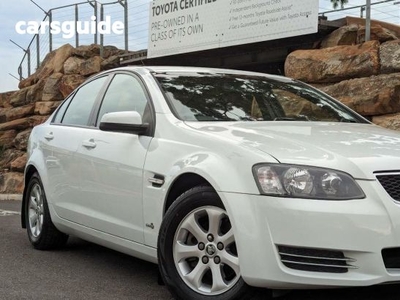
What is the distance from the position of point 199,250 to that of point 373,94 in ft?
18.0

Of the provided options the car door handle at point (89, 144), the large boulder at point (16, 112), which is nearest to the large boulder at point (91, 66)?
the large boulder at point (16, 112)

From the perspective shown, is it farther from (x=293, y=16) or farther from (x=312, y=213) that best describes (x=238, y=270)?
(x=293, y=16)

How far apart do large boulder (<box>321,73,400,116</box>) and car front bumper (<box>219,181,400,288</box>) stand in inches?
209

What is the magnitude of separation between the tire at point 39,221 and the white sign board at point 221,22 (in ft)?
16.1

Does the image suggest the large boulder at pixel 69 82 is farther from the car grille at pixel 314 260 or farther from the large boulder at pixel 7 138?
the car grille at pixel 314 260

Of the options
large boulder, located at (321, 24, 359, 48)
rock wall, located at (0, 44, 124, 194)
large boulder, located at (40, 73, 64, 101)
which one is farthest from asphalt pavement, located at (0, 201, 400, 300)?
large boulder, located at (40, 73, 64, 101)

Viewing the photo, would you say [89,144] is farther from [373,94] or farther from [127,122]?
[373,94]

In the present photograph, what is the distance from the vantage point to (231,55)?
1113 cm

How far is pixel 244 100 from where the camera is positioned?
435 centimetres

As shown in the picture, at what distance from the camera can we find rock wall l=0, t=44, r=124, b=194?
14.5 metres

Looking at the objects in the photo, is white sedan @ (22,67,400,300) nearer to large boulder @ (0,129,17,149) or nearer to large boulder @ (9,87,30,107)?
large boulder @ (0,129,17,149)

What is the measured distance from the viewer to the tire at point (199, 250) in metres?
3.25

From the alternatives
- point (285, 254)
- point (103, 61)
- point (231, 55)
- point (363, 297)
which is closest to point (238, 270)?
point (285, 254)

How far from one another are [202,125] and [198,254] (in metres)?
0.87
